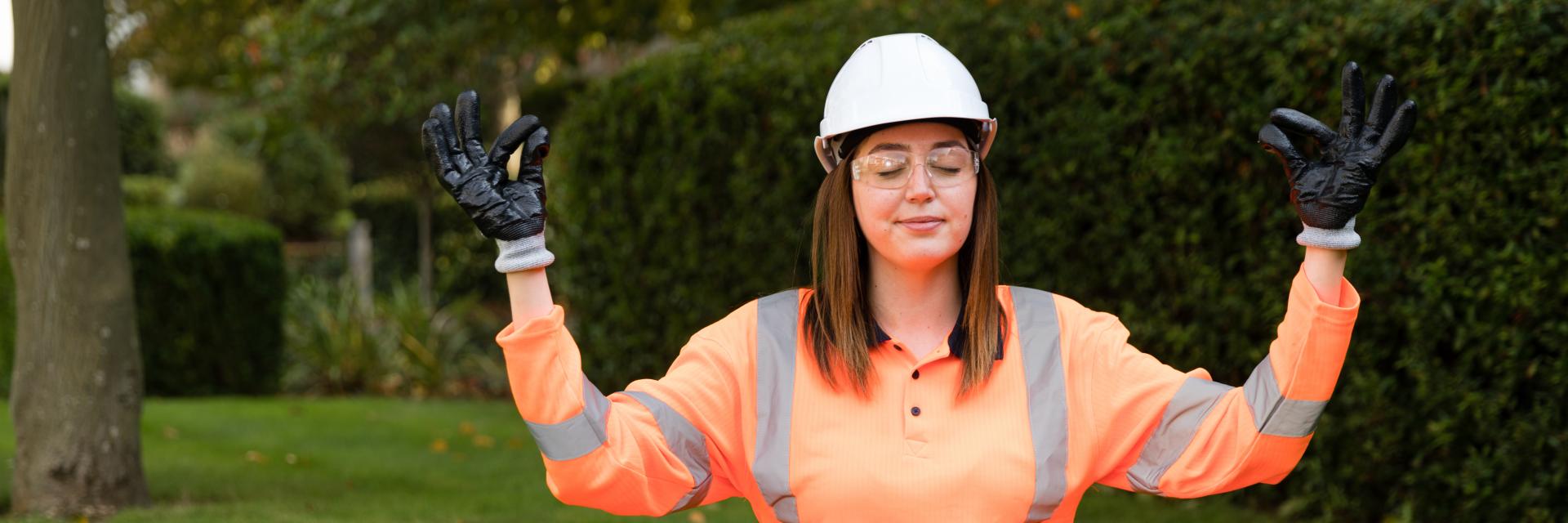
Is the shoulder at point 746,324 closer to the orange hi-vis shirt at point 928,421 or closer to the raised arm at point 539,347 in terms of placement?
the orange hi-vis shirt at point 928,421

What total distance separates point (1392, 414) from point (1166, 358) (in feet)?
3.03

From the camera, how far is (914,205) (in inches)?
91.6

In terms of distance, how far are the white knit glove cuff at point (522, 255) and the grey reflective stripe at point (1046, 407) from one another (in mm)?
792

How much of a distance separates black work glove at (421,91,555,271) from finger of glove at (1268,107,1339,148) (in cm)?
109

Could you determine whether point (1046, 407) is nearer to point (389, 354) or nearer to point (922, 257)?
point (922, 257)

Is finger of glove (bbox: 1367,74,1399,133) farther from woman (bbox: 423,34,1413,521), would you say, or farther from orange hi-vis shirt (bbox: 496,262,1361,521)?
orange hi-vis shirt (bbox: 496,262,1361,521)

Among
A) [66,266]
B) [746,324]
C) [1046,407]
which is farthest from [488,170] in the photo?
[66,266]

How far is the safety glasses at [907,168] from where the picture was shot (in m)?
2.33

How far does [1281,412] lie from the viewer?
7.09 feet

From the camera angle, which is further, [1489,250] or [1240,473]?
[1489,250]

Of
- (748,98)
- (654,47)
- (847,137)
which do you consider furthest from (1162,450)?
(654,47)

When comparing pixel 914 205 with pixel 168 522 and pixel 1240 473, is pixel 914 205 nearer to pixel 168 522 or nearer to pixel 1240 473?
pixel 1240 473

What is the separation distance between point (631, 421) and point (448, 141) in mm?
516

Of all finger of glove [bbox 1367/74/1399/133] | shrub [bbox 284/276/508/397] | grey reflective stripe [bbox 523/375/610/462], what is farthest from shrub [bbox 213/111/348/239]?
finger of glove [bbox 1367/74/1399/133]
